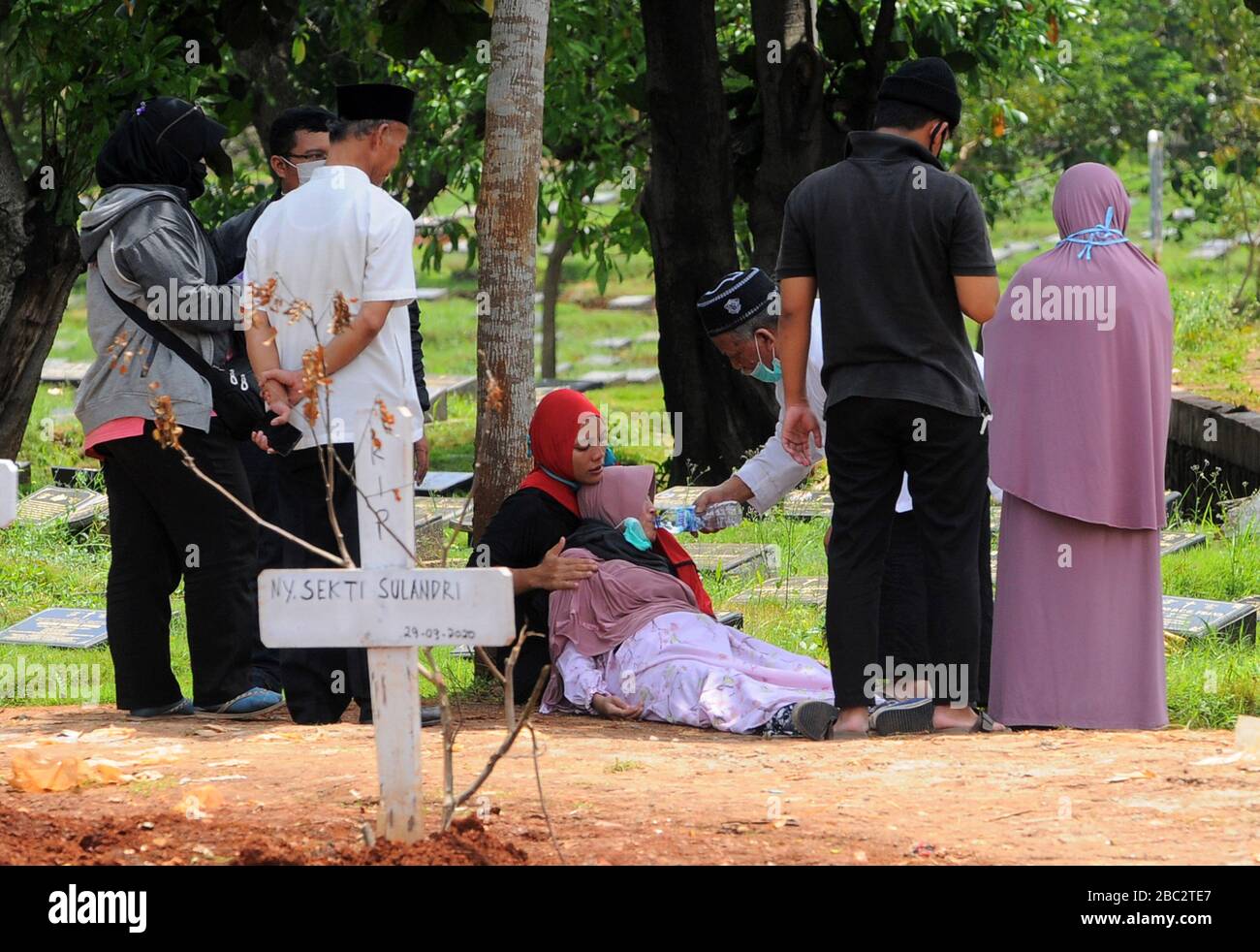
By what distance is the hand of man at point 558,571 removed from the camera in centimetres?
569

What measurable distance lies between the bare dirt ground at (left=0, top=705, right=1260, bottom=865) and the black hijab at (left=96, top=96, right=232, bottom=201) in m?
1.69

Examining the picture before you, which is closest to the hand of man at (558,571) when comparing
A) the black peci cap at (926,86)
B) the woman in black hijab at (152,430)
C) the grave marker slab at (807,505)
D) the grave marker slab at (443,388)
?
the woman in black hijab at (152,430)

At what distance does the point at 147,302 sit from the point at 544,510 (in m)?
1.42

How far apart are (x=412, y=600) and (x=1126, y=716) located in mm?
2807

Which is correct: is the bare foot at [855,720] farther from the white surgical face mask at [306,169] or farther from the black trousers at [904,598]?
the white surgical face mask at [306,169]

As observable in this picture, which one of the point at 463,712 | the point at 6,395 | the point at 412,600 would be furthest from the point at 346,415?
the point at 6,395

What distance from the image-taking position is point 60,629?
7.35m

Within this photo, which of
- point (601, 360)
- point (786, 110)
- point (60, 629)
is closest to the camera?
point (60, 629)

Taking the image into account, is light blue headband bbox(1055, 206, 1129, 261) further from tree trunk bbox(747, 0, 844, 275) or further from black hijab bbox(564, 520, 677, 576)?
tree trunk bbox(747, 0, 844, 275)

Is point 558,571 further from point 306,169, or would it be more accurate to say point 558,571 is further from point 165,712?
point 306,169

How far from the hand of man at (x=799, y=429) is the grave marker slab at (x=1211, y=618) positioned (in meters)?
1.90

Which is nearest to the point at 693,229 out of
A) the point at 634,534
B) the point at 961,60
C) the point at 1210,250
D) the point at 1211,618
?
the point at 961,60

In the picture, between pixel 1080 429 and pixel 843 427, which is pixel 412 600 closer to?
pixel 843 427

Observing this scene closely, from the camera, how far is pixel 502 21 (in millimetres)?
6445
